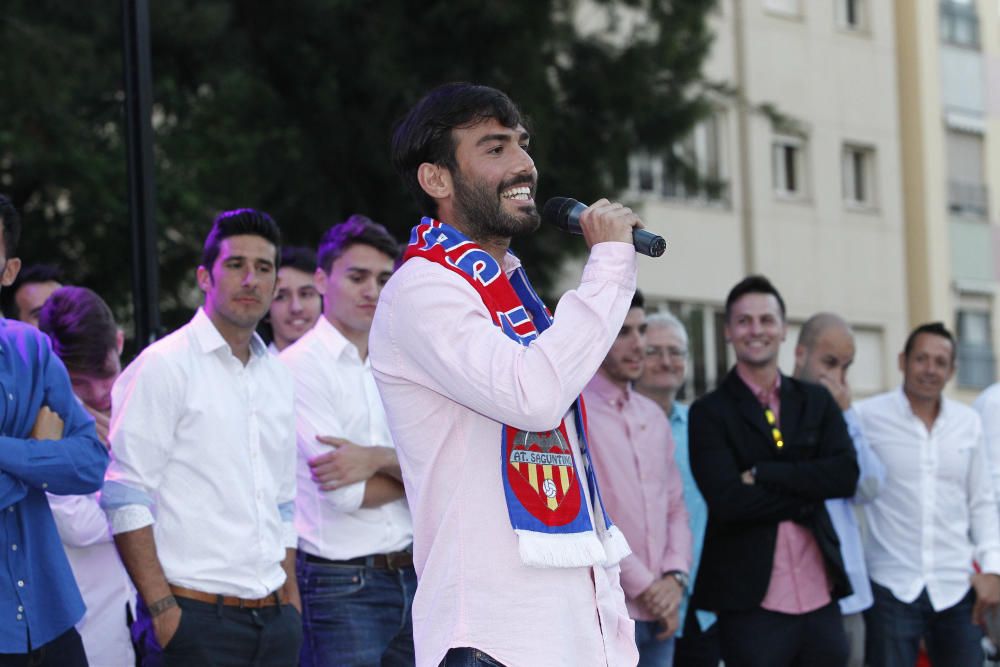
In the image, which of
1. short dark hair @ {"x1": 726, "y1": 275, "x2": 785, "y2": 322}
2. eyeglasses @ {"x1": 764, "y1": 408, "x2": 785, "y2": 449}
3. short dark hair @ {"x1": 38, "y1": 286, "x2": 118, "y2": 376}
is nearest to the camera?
short dark hair @ {"x1": 38, "y1": 286, "x2": 118, "y2": 376}

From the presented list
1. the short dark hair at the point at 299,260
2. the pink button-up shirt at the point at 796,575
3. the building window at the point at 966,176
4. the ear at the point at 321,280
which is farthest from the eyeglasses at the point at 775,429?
the building window at the point at 966,176

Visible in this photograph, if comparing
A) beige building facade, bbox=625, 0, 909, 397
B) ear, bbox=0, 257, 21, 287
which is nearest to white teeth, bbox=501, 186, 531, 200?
ear, bbox=0, 257, 21, 287

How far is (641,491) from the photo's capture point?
6.99m

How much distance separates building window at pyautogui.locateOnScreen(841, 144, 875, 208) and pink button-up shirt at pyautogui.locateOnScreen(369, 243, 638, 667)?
25.1 metres

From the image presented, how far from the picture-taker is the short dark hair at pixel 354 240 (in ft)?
21.5

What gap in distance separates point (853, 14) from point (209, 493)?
25069 mm

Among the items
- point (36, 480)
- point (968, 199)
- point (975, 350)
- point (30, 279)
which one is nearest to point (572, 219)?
point (36, 480)

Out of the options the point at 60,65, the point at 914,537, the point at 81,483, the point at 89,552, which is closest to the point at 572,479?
the point at 81,483

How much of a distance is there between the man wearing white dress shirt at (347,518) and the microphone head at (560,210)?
1940mm

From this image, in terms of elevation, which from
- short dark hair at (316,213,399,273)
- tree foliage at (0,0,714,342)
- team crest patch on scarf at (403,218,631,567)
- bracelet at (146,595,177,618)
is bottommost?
bracelet at (146,595,177,618)

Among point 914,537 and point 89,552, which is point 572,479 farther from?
point 914,537

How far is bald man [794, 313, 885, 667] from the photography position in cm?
754

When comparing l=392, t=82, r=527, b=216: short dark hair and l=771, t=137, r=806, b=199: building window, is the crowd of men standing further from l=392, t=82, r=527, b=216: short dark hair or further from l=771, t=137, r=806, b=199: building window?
l=771, t=137, r=806, b=199: building window

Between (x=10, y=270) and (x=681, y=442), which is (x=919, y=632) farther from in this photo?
(x=10, y=270)
